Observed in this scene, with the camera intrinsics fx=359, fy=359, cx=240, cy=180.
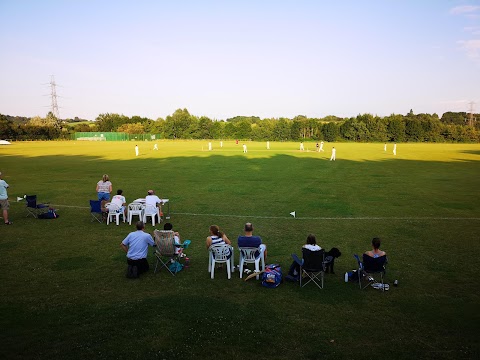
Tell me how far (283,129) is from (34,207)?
104 meters

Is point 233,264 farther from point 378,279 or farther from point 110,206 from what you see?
point 110,206

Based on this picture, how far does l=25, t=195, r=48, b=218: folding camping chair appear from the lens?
1503cm

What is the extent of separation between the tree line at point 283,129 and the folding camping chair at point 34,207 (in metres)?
93.2

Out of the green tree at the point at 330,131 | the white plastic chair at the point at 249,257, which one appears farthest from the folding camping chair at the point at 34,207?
the green tree at the point at 330,131

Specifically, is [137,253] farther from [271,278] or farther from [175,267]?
[271,278]

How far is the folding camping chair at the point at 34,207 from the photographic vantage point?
15.0 metres

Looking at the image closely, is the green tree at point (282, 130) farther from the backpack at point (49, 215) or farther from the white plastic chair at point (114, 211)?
the white plastic chair at point (114, 211)

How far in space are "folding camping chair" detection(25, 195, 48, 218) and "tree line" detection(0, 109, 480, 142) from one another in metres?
93.2

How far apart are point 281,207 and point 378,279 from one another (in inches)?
341

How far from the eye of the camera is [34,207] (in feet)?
49.3

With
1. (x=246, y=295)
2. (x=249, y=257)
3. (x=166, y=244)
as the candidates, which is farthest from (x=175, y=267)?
(x=246, y=295)

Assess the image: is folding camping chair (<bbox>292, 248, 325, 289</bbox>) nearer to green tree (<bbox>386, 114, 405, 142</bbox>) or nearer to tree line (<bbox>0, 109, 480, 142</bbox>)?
tree line (<bbox>0, 109, 480, 142</bbox>)

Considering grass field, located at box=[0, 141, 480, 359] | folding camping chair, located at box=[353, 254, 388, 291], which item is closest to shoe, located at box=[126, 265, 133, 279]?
grass field, located at box=[0, 141, 480, 359]

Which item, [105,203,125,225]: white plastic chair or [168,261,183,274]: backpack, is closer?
[168,261,183,274]: backpack
